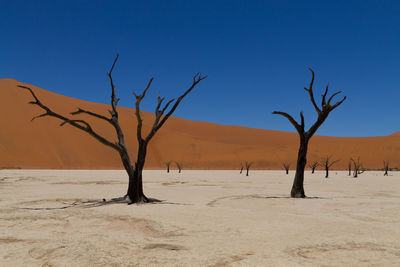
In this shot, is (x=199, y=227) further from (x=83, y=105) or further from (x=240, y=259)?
Result: (x=83, y=105)

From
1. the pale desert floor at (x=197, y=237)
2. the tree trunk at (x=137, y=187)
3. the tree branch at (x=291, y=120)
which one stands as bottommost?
the pale desert floor at (x=197, y=237)

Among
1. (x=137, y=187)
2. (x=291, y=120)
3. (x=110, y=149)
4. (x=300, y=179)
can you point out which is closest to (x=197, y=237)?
(x=137, y=187)

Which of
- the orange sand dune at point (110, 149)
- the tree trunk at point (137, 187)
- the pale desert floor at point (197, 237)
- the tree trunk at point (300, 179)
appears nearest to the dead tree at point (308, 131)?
the tree trunk at point (300, 179)

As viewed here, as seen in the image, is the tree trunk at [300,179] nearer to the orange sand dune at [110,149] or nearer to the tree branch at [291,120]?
the tree branch at [291,120]

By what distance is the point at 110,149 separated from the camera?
6756cm

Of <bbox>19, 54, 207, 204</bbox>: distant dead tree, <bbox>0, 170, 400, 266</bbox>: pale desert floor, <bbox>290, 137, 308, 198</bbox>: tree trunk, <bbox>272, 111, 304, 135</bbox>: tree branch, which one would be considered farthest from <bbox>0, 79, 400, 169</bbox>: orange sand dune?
<bbox>0, 170, 400, 266</bbox>: pale desert floor

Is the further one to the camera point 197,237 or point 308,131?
point 308,131

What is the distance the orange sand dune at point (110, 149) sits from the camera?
58241 millimetres

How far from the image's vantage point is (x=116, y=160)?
63.8m

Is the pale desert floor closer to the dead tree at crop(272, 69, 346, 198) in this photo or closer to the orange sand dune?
the dead tree at crop(272, 69, 346, 198)

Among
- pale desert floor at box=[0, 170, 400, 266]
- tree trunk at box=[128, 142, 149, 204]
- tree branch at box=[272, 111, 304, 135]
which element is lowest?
pale desert floor at box=[0, 170, 400, 266]

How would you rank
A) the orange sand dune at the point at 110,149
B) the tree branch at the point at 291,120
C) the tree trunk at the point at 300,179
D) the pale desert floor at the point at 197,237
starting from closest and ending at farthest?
the pale desert floor at the point at 197,237
the tree trunk at the point at 300,179
the tree branch at the point at 291,120
the orange sand dune at the point at 110,149

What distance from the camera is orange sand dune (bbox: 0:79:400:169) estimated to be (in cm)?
5824

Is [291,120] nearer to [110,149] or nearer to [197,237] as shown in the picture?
[197,237]
